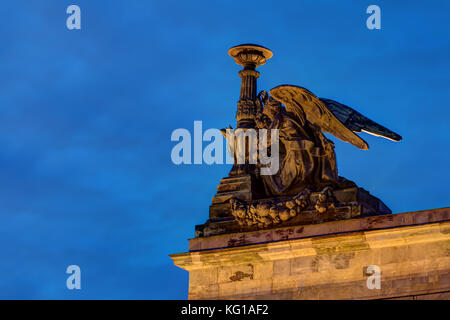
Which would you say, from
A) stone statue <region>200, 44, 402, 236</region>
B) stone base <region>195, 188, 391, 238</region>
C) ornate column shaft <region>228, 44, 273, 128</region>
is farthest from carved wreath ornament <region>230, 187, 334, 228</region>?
ornate column shaft <region>228, 44, 273, 128</region>

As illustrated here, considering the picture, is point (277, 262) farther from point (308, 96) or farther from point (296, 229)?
point (308, 96)

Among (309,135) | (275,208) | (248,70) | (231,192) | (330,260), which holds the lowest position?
(330,260)

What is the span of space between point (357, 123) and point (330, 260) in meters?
3.40

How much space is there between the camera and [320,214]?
27.1m

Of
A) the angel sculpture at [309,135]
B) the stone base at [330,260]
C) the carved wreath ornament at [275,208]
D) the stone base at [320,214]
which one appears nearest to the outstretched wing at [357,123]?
the angel sculpture at [309,135]

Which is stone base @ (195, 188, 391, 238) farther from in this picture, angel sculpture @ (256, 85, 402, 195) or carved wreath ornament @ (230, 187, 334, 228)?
angel sculpture @ (256, 85, 402, 195)

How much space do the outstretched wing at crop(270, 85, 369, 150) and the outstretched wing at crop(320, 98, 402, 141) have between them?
13 centimetres

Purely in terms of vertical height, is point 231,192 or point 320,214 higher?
point 231,192

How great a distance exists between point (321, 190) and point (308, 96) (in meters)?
2.30

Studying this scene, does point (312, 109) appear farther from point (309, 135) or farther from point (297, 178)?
point (297, 178)

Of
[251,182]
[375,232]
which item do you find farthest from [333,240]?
[251,182]

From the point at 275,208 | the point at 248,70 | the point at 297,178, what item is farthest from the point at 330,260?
the point at 248,70

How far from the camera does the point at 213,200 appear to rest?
29.0 metres
